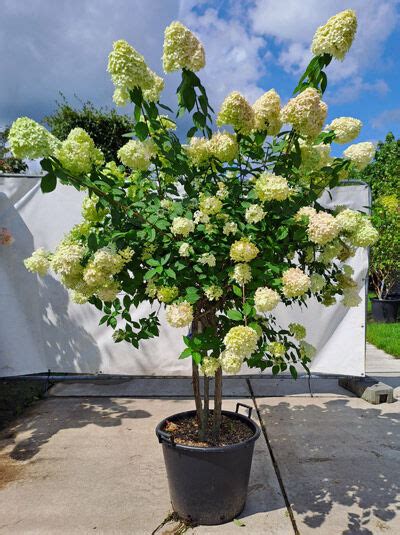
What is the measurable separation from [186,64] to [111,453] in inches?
102

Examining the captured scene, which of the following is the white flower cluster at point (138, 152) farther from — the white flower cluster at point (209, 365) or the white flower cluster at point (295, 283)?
the white flower cluster at point (209, 365)

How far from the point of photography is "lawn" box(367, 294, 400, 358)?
256 inches

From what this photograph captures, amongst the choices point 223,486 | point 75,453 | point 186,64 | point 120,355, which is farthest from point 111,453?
point 186,64

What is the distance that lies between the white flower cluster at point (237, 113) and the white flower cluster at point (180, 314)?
2.64 feet

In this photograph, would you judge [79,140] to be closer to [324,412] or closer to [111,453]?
[111,453]

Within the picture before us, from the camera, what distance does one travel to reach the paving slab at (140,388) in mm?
4582

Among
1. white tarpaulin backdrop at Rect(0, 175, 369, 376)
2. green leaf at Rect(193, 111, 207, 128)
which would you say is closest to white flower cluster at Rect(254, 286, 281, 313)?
green leaf at Rect(193, 111, 207, 128)

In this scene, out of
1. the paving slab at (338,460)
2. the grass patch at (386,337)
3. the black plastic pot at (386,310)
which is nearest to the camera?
the paving slab at (338,460)

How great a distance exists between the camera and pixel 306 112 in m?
1.89

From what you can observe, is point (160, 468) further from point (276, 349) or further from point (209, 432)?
point (276, 349)

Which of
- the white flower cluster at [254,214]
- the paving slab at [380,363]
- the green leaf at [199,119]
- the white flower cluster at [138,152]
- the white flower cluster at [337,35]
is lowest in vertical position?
the paving slab at [380,363]

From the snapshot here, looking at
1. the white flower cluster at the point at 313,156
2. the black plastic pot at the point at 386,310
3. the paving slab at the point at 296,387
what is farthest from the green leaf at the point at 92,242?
the black plastic pot at the point at 386,310

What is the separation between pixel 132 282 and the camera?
2170 mm

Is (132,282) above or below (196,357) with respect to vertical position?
above
